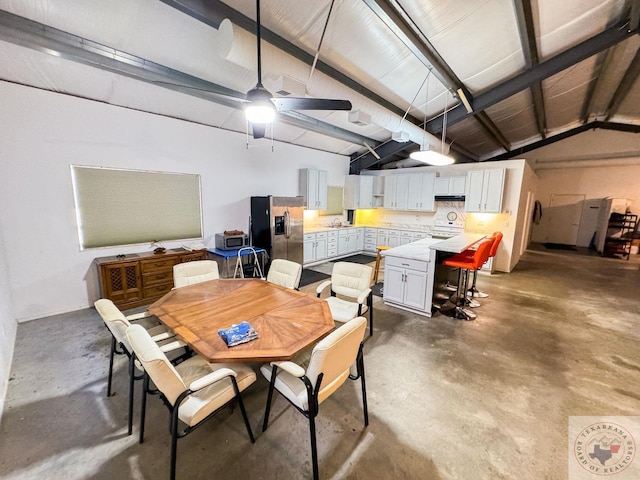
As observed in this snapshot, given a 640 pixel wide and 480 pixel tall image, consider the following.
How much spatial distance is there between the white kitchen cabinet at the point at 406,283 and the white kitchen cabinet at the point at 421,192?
11.9 ft

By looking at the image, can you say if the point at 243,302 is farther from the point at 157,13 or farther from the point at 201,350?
the point at 157,13

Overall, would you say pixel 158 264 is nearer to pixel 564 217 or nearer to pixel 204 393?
pixel 204 393

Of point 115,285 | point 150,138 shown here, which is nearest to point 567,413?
point 115,285

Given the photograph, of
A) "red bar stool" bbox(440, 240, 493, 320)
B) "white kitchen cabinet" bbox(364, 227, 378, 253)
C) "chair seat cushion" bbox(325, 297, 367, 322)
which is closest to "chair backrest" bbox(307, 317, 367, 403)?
"chair seat cushion" bbox(325, 297, 367, 322)

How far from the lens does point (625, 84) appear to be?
17.5 feet

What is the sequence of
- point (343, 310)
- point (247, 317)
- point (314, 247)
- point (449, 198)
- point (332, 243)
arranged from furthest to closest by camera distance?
point (332, 243)
point (449, 198)
point (314, 247)
point (343, 310)
point (247, 317)

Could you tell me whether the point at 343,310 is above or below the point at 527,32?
below

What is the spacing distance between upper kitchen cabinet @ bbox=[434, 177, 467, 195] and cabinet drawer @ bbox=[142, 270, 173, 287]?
628cm

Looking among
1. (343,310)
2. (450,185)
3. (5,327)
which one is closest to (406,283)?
(343,310)

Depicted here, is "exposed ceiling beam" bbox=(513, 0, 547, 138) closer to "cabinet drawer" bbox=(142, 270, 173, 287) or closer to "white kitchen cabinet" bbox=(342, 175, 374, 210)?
"white kitchen cabinet" bbox=(342, 175, 374, 210)

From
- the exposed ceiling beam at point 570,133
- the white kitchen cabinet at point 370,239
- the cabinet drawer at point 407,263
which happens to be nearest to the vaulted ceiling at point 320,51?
the cabinet drawer at point 407,263

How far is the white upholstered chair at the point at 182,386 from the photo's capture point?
134 cm

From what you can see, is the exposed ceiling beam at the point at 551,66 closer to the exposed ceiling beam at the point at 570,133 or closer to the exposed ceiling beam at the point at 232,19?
the exposed ceiling beam at the point at 232,19

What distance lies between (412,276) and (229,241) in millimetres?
3221
